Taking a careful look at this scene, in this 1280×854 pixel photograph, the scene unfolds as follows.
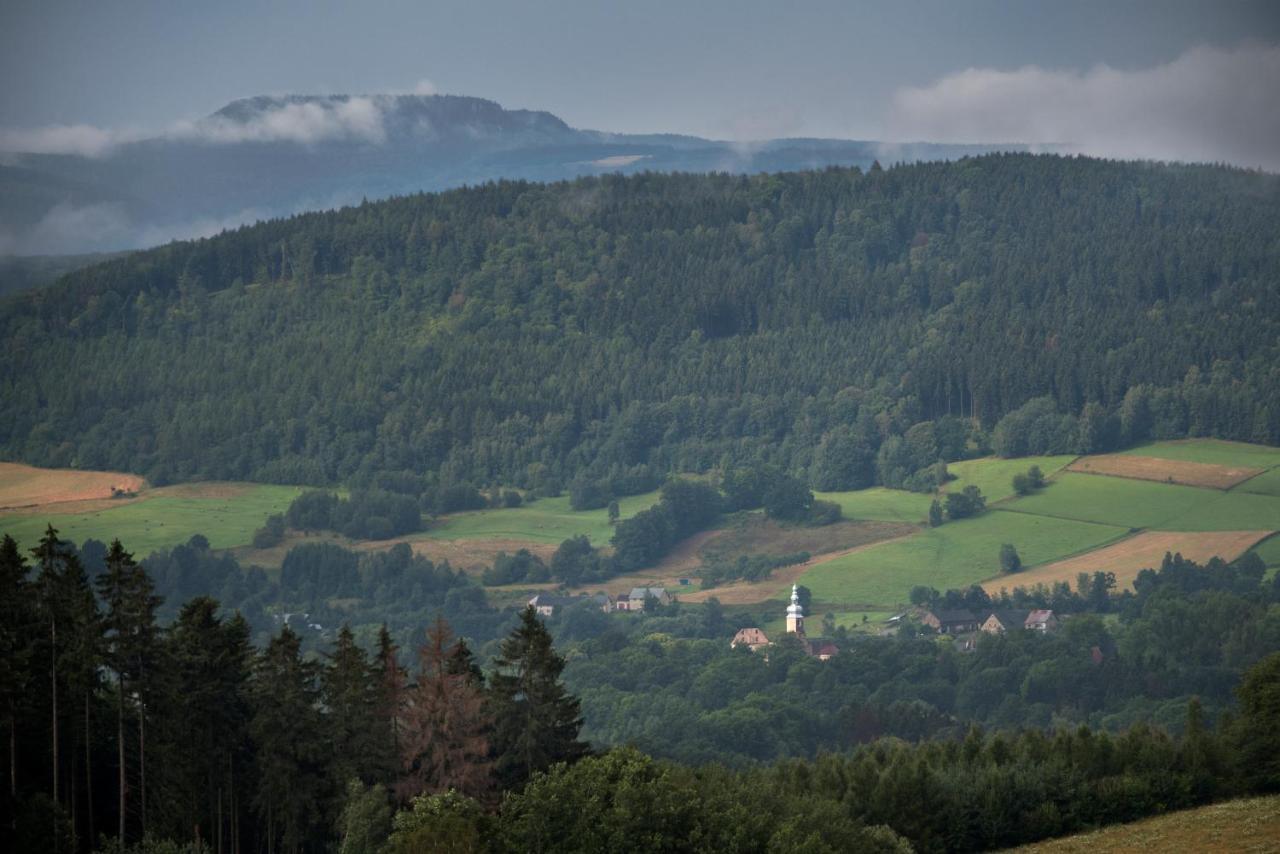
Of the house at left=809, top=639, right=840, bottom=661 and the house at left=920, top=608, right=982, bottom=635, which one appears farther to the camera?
the house at left=920, top=608, right=982, bottom=635

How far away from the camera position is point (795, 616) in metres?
184

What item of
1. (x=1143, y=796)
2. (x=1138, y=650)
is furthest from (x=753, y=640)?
(x=1143, y=796)

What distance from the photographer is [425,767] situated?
6272 centimetres

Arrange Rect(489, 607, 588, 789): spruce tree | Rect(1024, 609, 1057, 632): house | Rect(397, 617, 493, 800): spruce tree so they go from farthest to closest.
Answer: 1. Rect(1024, 609, 1057, 632): house
2. Rect(489, 607, 588, 789): spruce tree
3. Rect(397, 617, 493, 800): spruce tree

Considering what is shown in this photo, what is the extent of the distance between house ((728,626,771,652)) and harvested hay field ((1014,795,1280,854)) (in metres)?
116

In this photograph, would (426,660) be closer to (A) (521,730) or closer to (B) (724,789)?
(A) (521,730)

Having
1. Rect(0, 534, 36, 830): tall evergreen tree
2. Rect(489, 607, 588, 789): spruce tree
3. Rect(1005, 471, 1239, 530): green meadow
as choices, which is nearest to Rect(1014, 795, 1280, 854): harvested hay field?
Rect(489, 607, 588, 789): spruce tree

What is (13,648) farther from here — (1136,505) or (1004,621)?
(1136,505)

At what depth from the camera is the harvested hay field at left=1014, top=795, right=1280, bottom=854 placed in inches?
2119

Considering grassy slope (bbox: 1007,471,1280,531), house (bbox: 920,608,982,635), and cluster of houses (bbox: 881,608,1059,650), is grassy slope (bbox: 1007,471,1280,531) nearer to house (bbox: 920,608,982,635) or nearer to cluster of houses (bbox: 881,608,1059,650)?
cluster of houses (bbox: 881,608,1059,650)

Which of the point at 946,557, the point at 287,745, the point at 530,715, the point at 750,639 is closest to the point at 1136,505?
the point at 946,557

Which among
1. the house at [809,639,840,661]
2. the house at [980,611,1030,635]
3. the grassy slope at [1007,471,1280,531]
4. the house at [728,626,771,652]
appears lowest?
Result: the house at [728,626,771,652]

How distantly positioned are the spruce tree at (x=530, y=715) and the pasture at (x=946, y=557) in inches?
4849

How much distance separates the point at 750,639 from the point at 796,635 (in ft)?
21.3
